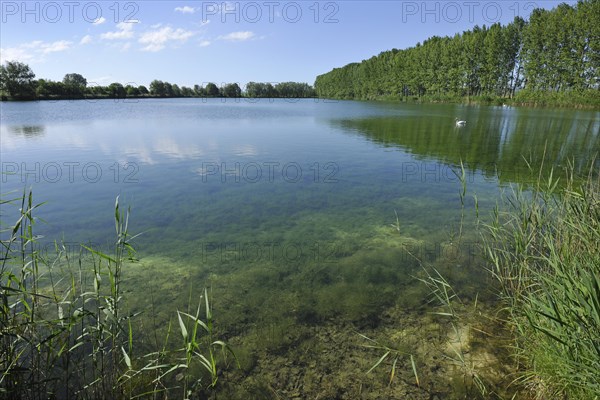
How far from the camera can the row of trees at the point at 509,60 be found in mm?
50375

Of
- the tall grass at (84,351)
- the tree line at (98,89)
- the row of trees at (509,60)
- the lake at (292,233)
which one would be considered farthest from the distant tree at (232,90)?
the tall grass at (84,351)

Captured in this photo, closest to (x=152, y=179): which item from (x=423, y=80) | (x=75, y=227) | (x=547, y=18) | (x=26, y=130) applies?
(x=75, y=227)

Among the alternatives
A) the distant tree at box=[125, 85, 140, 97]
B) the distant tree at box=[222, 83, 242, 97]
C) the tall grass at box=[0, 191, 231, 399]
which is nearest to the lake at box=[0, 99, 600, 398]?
the tall grass at box=[0, 191, 231, 399]

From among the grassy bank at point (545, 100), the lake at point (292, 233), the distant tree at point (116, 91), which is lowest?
the lake at point (292, 233)

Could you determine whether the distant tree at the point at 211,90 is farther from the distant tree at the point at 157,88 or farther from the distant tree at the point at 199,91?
the distant tree at the point at 157,88

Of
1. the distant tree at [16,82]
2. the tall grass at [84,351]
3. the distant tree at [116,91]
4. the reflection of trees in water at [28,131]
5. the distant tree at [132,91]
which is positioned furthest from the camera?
the distant tree at [132,91]

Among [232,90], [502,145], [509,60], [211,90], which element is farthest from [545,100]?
[211,90]

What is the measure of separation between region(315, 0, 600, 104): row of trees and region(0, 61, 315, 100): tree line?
41318mm

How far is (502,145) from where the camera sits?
61.7 feet

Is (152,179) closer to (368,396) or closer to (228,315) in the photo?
(228,315)

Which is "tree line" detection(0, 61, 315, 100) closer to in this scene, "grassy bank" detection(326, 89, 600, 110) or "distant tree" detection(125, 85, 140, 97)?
"distant tree" detection(125, 85, 140, 97)

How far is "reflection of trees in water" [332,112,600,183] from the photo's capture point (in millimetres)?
13797

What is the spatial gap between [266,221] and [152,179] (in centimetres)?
610

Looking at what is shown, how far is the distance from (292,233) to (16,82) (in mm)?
102363
